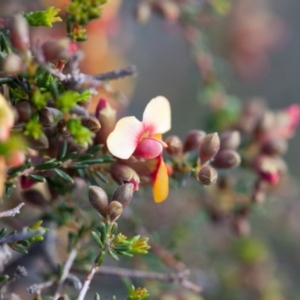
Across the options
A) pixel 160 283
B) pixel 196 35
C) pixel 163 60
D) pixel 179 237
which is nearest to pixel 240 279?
pixel 179 237

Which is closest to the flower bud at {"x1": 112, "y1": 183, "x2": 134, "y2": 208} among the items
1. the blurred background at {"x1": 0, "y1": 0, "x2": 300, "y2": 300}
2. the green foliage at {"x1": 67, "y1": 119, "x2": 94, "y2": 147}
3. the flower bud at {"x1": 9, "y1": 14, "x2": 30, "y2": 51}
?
the green foliage at {"x1": 67, "y1": 119, "x2": 94, "y2": 147}

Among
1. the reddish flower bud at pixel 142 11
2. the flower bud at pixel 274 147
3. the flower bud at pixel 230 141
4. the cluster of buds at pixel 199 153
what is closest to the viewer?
the cluster of buds at pixel 199 153

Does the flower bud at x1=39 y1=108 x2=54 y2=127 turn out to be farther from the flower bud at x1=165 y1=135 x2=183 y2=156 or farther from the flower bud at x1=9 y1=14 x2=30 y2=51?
the flower bud at x1=165 y1=135 x2=183 y2=156

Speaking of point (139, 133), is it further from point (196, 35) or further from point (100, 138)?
point (196, 35)

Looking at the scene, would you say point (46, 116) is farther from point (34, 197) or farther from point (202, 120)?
point (202, 120)

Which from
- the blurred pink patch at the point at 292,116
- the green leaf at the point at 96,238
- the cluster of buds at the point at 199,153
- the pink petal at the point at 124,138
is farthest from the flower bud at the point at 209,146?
the blurred pink patch at the point at 292,116

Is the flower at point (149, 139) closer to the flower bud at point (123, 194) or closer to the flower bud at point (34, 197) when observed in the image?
the flower bud at point (123, 194)

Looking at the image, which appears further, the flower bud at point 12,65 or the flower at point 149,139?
the flower at point 149,139
